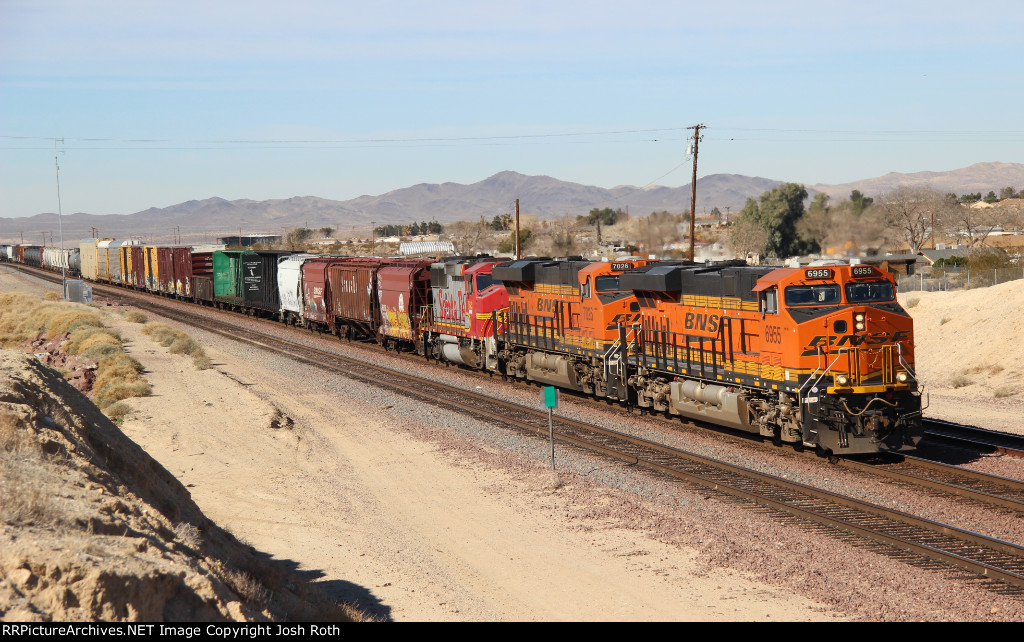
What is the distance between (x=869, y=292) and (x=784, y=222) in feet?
225

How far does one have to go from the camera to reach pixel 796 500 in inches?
597

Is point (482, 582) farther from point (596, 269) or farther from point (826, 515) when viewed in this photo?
point (596, 269)

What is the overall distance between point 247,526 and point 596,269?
41.8ft

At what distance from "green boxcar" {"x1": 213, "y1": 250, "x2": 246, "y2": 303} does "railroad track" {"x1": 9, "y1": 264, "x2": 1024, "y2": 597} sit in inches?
1226

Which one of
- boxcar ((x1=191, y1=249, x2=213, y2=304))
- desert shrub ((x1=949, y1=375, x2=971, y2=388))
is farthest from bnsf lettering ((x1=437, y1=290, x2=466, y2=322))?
boxcar ((x1=191, y1=249, x2=213, y2=304))

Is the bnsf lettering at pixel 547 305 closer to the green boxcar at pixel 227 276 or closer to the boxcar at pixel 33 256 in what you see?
the green boxcar at pixel 227 276

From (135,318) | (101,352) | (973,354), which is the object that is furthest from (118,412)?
(135,318)

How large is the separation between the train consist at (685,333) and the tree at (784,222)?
5188 cm

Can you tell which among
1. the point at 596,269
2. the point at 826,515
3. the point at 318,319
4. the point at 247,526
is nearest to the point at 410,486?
the point at 247,526

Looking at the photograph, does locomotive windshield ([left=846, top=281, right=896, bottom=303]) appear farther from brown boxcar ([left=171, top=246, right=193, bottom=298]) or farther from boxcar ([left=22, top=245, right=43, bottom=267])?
boxcar ([left=22, top=245, right=43, bottom=267])

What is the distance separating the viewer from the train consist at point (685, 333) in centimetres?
1712

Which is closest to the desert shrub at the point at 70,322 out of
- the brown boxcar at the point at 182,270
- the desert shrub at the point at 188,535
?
the brown boxcar at the point at 182,270

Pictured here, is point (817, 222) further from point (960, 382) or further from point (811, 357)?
point (811, 357)

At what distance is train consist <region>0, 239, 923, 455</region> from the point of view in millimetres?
17125
